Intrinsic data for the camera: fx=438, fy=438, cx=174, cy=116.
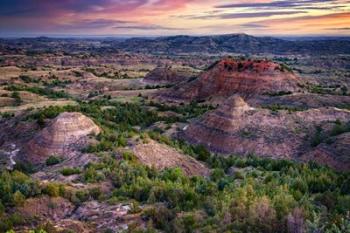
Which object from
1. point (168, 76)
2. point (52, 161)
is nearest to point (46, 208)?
point (52, 161)

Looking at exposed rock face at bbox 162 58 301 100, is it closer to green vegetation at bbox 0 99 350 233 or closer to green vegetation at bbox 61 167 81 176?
green vegetation at bbox 0 99 350 233

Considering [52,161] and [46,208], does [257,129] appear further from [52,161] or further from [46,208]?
[46,208]

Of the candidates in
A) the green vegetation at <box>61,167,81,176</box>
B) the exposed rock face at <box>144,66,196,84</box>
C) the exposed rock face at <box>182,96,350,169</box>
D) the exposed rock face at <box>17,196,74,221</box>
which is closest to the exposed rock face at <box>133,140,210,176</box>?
the green vegetation at <box>61,167,81,176</box>

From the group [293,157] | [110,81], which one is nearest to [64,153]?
[293,157]

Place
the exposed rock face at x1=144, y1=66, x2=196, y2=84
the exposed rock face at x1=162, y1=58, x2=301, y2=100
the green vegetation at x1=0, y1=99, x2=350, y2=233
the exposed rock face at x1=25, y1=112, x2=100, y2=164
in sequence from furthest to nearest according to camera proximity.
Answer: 1. the exposed rock face at x1=144, y1=66, x2=196, y2=84
2. the exposed rock face at x1=162, y1=58, x2=301, y2=100
3. the exposed rock face at x1=25, y1=112, x2=100, y2=164
4. the green vegetation at x1=0, y1=99, x2=350, y2=233

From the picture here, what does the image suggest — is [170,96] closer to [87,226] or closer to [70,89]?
[70,89]

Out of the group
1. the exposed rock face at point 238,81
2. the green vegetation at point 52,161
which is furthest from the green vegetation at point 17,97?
the green vegetation at point 52,161
